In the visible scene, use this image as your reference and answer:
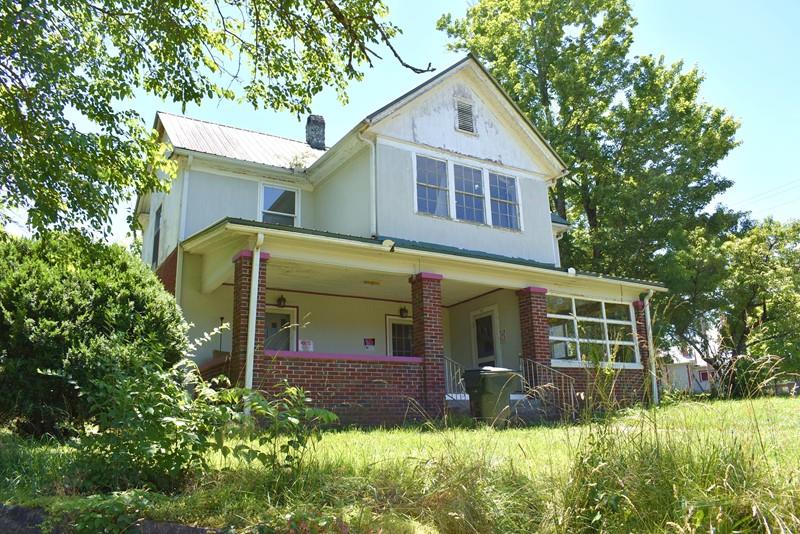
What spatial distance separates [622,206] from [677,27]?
11.8 metres

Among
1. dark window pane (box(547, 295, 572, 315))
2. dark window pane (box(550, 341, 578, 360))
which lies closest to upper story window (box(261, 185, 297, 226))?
dark window pane (box(547, 295, 572, 315))

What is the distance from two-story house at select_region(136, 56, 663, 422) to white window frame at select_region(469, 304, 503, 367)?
37mm

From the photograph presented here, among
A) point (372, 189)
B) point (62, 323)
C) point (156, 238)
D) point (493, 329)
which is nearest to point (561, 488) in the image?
point (62, 323)

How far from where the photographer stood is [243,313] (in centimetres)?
1034

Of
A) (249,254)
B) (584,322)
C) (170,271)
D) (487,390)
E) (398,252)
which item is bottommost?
(487,390)

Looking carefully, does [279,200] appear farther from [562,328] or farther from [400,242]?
[562,328]

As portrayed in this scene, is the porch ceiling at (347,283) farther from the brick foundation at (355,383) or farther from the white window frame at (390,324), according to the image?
the brick foundation at (355,383)

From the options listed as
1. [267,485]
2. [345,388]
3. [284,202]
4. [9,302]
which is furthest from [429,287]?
[267,485]

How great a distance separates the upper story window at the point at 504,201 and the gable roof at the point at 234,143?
486 cm

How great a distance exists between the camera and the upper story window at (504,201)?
1507 centimetres

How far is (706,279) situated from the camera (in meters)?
21.8

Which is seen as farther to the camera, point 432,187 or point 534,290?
point 432,187

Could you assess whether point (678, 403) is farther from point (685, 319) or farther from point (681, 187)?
A: point (681, 187)

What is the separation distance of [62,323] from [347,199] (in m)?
7.66
